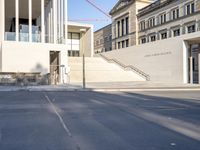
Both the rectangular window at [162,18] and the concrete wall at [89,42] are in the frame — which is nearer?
the concrete wall at [89,42]

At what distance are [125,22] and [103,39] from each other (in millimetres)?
12174

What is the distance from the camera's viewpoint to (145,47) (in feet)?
152

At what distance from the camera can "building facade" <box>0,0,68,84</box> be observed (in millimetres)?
33844

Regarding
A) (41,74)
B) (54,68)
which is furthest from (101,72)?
(41,74)

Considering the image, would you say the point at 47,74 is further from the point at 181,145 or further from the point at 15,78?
the point at 181,145

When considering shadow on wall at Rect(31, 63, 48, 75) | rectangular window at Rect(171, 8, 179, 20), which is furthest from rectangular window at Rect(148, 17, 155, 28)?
shadow on wall at Rect(31, 63, 48, 75)

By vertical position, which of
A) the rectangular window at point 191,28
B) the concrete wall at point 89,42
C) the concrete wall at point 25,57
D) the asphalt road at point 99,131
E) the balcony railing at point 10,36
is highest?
the rectangular window at point 191,28

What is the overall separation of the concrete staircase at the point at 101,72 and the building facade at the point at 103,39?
1166 inches

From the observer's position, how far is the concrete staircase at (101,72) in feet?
139

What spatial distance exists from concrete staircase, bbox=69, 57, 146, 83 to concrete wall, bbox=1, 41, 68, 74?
638 centimetres

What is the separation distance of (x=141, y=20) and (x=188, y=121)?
57.6 meters

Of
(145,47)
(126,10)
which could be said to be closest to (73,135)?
(145,47)

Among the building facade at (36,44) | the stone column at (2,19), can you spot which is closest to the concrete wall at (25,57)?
the building facade at (36,44)

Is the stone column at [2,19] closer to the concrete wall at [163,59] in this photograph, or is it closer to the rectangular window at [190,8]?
the concrete wall at [163,59]
